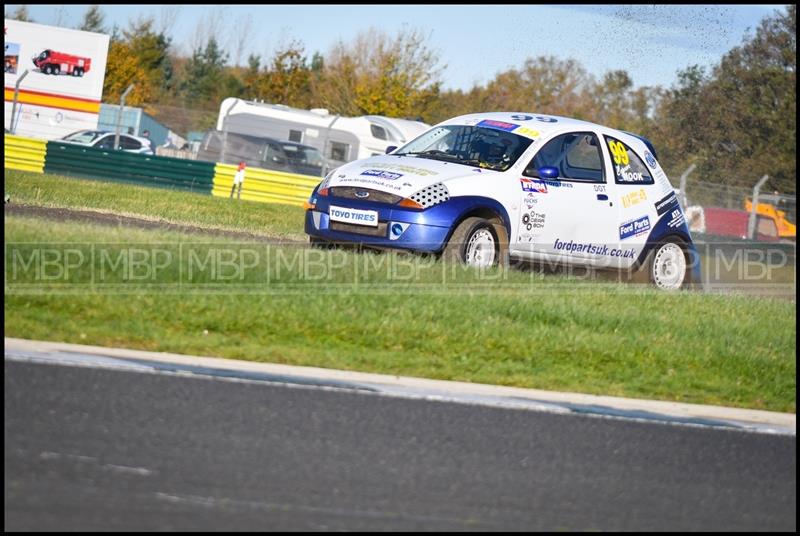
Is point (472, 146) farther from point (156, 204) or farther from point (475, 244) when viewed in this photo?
point (156, 204)

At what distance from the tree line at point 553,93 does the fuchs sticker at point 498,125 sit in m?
21.9

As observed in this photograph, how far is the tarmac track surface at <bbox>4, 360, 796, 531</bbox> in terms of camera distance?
388 centimetres

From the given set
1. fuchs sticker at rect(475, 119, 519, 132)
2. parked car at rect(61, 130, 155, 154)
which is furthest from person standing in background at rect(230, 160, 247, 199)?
fuchs sticker at rect(475, 119, 519, 132)

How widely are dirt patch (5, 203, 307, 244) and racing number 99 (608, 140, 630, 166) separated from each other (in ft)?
13.2

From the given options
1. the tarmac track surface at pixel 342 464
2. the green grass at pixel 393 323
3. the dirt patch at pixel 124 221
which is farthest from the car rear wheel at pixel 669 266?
the tarmac track surface at pixel 342 464

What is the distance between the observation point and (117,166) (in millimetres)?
23719

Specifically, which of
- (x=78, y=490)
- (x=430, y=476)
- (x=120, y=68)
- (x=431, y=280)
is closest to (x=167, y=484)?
(x=78, y=490)

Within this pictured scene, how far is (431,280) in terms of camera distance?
8344mm

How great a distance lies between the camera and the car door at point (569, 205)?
10.4m


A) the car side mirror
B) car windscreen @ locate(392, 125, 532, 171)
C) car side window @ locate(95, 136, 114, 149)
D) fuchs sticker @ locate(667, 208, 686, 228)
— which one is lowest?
fuchs sticker @ locate(667, 208, 686, 228)

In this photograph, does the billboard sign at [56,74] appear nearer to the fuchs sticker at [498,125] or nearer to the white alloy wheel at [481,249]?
the fuchs sticker at [498,125]

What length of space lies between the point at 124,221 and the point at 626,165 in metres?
6.61

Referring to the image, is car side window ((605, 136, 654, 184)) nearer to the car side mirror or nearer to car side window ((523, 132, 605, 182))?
car side window ((523, 132, 605, 182))

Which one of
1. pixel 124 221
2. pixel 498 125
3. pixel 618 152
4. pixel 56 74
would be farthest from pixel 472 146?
pixel 56 74
